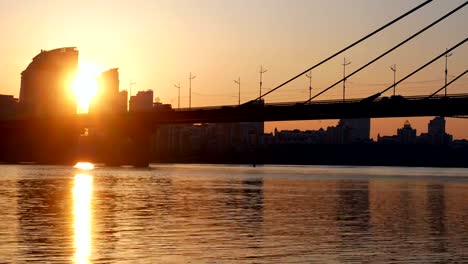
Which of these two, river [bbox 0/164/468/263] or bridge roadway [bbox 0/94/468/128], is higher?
bridge roadway [bbox 0/94/468/128]

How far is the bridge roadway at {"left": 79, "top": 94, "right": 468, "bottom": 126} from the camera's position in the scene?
351 feet

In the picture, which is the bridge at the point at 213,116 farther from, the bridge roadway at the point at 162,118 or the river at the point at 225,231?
the river at the point at 225,231

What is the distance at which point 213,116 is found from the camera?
134750 mm

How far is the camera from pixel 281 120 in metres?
127

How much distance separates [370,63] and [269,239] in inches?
2790

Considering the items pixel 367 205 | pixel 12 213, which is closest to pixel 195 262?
pixel 12 213

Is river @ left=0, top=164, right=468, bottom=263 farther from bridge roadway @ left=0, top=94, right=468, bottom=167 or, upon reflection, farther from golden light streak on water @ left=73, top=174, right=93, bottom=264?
bridge roadway @ left=0, top=94, right=468, bottom=167

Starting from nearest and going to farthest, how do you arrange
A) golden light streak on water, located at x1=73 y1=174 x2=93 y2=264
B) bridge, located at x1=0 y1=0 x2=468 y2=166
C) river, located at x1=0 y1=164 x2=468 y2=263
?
golden light streak on water, located at x1=73 y1=174 x2=93 y2=264 → river, located at x1=0 y1=164 x2=468 y2=263 → bridge, located at x1=0 y1=0 x2=468 y2=166

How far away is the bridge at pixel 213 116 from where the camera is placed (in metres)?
107

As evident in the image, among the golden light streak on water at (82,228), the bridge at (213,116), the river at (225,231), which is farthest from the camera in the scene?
the bridge at (213,116)

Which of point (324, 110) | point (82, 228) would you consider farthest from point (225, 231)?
point (324, 110)

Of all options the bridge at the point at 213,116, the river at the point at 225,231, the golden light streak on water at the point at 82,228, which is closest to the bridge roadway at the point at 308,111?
the bridge at the point at 213,116

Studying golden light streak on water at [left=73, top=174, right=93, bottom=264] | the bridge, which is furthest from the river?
the bridge

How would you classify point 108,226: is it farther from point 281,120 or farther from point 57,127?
point 57,127
